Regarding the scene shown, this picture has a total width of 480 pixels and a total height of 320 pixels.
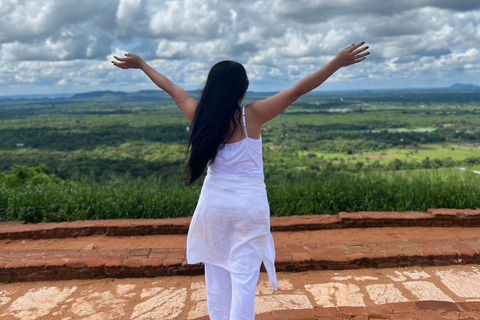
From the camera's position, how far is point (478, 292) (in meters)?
2.71

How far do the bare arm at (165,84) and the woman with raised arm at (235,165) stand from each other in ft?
0.09

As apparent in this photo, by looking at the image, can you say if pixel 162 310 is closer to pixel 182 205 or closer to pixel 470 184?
pixel 182 205

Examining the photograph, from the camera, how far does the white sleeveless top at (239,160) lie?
1.69 meters

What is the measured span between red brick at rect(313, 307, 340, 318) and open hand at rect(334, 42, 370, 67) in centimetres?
156

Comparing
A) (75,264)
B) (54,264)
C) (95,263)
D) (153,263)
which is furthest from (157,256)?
(54,264)

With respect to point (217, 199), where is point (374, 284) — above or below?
below

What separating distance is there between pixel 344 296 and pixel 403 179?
338 cm

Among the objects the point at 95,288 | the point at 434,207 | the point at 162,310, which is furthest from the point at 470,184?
the point at 95,288

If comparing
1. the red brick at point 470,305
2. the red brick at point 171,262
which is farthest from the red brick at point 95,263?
the red brick at point 470,305

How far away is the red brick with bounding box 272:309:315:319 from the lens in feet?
7.59

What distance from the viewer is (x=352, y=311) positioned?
2.38m

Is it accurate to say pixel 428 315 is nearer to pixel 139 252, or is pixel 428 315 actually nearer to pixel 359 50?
pixel 359 50

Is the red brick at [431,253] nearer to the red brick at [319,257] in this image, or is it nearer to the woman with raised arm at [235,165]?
the red brick at [319,257]

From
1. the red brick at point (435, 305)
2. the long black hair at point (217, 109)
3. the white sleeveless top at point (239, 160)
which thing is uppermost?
the long black hair at point (217, 109)
